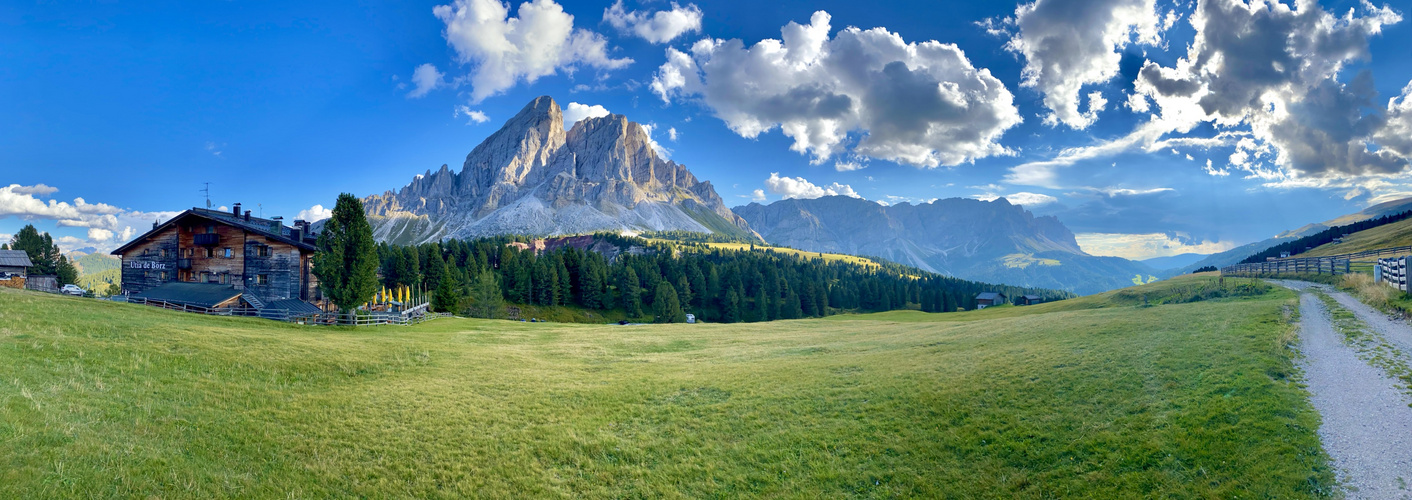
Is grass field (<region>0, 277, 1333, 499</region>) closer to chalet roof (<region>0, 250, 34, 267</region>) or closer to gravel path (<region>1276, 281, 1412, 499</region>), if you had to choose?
gravel path (<region>1276, 281, 1412, 499</region>)

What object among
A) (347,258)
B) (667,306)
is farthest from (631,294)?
(347,258)

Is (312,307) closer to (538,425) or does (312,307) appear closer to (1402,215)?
(538,425)

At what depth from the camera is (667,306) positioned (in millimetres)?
113938

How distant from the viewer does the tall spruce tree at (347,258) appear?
137ft

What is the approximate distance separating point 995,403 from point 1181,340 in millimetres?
9618

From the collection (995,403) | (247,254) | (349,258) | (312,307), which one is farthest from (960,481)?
(247,254)

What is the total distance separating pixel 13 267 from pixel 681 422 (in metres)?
109

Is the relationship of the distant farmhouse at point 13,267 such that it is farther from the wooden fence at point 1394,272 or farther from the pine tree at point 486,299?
the wooden fence at point 1394,272

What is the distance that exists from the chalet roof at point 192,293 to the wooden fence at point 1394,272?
254 ft

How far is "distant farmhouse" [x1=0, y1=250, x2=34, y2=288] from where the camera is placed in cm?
6606

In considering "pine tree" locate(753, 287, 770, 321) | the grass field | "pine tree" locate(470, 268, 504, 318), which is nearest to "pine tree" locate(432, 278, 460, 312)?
"pine tree" locate(470, 268, 504, 318)

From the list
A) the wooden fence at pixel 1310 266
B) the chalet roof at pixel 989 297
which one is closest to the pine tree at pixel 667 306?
the wooden fence at pixel 1310 266

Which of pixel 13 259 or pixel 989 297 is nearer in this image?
pixel 13 259

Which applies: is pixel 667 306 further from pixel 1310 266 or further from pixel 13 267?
pixel 13 267
